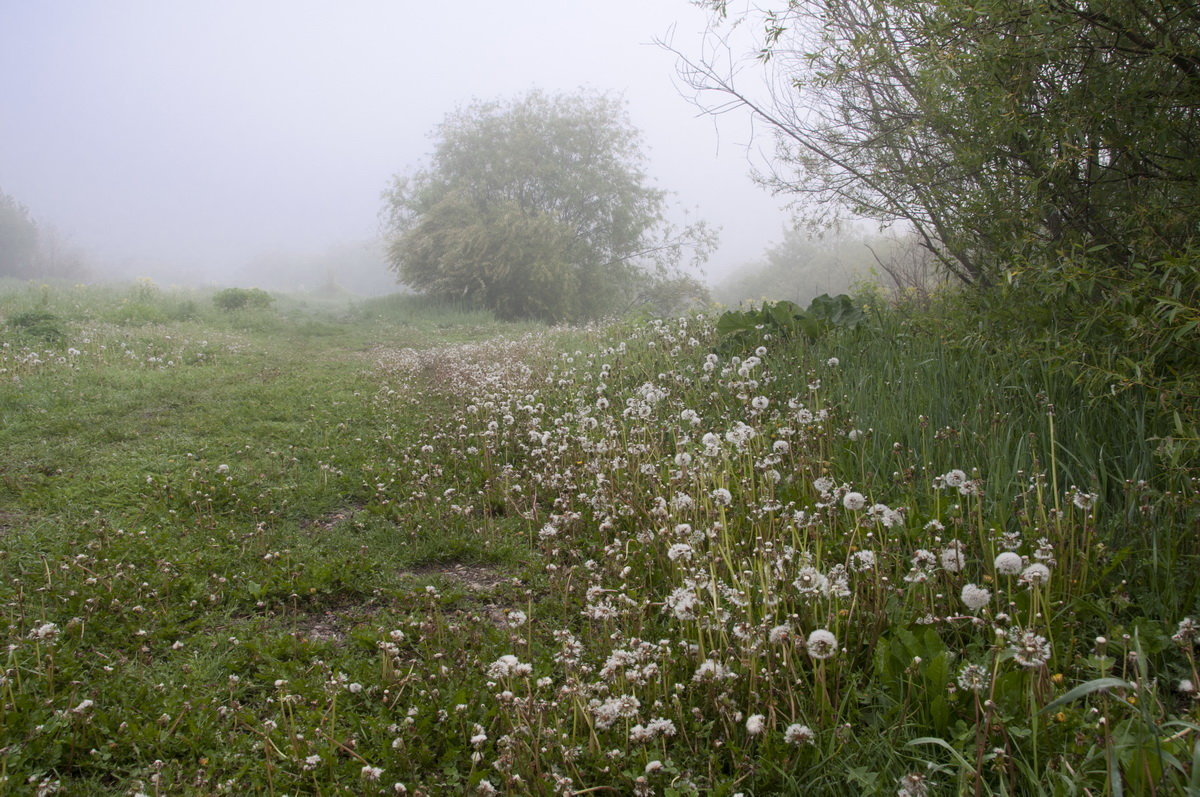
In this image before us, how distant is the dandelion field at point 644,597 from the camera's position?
2.14 m

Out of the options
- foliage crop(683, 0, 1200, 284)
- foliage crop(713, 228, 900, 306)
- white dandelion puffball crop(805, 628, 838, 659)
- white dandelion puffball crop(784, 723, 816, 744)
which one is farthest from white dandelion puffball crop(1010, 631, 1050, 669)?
foliage crop(713, 228, 900, 306)

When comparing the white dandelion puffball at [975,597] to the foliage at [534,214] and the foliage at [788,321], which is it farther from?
the foliage at [534,214]

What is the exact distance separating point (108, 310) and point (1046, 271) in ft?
63.0

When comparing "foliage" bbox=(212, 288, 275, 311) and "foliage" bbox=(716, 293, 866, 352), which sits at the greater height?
"foliage" bbox=(212, 288, 275, 311)

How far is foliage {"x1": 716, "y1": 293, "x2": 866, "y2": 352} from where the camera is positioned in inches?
282

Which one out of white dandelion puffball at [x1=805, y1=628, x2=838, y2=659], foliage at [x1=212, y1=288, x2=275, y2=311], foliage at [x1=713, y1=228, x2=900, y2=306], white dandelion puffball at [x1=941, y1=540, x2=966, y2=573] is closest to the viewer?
white dandelion puffball at [x1=805, y1=628, x2=838, y2=659]

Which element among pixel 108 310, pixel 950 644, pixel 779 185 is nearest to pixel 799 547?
pixel 950 644

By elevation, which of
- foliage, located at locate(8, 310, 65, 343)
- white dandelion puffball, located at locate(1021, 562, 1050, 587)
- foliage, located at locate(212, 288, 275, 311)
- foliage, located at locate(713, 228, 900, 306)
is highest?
foliage, located at locate(713, 228, 900, 306)

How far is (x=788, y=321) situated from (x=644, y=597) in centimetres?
496

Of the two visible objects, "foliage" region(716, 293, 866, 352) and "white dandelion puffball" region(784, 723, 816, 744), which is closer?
"white dandelion puffball" region(784, 723, 816, 744)

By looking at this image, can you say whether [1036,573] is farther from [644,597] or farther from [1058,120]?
[1058,120]

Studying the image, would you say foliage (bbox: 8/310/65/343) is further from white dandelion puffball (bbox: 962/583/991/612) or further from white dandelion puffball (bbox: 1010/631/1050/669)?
white dandelion puffball (bbox: 1010/631/1050/669)

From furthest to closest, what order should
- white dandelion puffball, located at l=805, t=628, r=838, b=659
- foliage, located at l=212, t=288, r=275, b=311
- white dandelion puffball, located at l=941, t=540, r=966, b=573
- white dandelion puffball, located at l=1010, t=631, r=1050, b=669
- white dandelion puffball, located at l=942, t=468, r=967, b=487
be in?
foliage, located at l=212, t=288, r=275, b=311 → white dandelion puffball, located at l=942, t=468, r=967, b=487 → white dandelion puffball, located at l=941, t=540, r=966, b=573 → white dandelion puffball, located at l=805, t=628, r=838, b=659 → white dandelion puffball, located at l=1010, t=631, r=1050, b=669

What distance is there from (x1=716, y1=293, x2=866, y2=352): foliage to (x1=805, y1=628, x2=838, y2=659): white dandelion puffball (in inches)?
207
